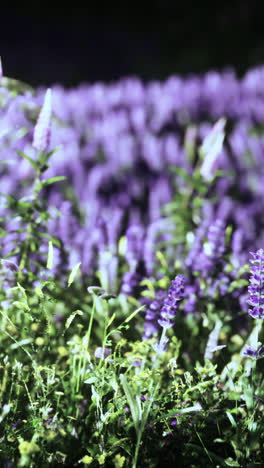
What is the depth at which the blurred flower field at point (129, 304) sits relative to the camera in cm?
160

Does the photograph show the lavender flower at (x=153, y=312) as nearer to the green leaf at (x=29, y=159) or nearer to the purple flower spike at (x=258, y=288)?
the purple flower spike at (x=258, y=288)

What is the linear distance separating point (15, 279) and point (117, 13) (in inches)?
472

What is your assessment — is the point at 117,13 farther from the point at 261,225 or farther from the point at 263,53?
the point at 261,225

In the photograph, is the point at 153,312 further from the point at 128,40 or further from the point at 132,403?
the point at 128,40

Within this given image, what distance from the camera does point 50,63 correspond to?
1133cm

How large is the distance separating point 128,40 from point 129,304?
1085 cm

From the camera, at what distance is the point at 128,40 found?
1231cm

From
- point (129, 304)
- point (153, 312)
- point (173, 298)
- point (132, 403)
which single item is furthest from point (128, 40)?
point (132, 403)

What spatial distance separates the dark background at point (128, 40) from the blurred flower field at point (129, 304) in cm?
596

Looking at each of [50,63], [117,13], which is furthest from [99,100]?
[117,13]

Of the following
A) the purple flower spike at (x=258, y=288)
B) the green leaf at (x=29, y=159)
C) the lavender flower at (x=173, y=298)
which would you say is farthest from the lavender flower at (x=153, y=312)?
the green leaf at (x=29, y=159)

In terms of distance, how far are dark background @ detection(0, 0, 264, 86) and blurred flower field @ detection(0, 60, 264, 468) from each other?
5959mm

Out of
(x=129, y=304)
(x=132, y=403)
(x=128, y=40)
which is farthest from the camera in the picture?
(x=128, y=40)

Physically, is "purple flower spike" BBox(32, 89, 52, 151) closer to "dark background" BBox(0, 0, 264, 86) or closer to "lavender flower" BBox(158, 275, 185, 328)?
"lavender flower" BBox(158, 275, 185, 328)
